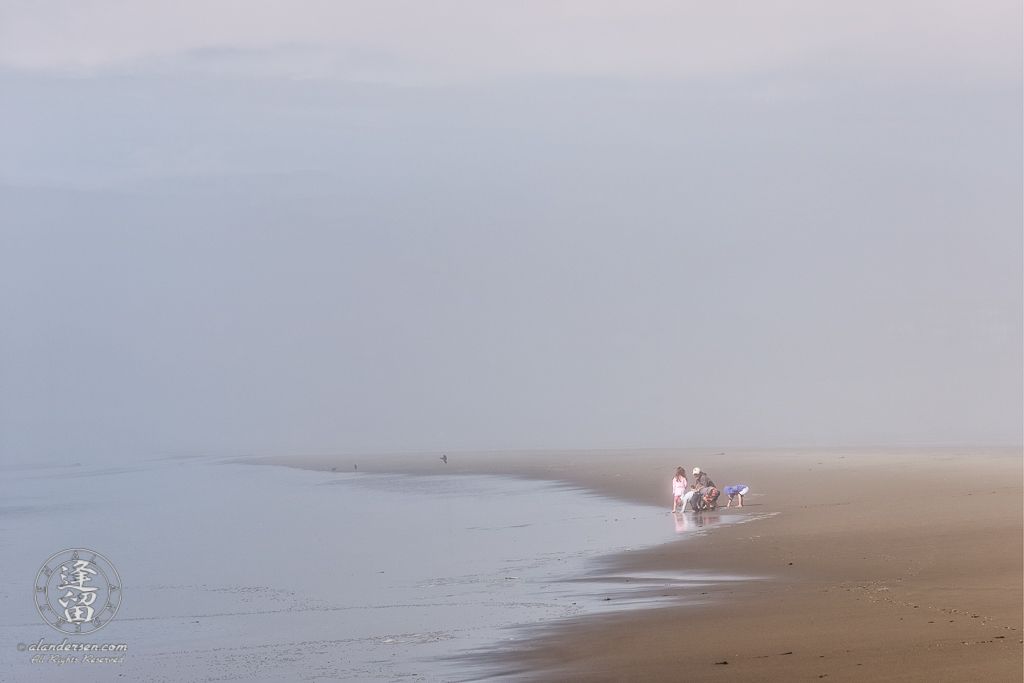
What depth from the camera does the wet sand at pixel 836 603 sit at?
31.8ft

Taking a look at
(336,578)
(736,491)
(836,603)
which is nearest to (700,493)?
(736,491)

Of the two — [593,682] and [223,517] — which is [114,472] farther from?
[593,682]

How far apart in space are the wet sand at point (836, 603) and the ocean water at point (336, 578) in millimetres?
1040

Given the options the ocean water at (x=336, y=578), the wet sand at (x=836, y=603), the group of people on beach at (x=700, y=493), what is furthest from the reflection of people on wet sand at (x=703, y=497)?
the wet sand at (x=836, y=603)

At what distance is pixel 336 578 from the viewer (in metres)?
19.0

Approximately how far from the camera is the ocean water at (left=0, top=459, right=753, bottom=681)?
40.7 ft

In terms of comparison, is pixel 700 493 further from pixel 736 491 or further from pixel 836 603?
pixel 836 603

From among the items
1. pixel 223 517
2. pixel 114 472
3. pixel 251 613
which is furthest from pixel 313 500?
pixel 114 472

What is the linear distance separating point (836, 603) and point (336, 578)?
393 inches

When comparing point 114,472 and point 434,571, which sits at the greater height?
point 114,472

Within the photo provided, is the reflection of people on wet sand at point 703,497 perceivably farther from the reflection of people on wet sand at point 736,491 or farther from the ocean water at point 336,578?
the ocean water at point 336,578

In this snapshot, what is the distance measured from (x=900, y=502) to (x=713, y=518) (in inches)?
168

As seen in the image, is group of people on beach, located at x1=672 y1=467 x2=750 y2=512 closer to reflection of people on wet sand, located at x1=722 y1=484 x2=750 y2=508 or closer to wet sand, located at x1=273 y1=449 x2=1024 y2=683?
reflection of people on wet sand, located at x1=722 y1=484 x2=750 y2=508

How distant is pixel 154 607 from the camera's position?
57.2 feet
